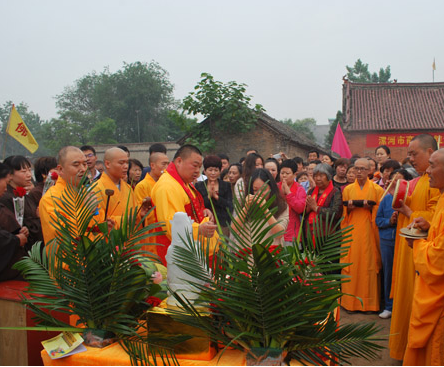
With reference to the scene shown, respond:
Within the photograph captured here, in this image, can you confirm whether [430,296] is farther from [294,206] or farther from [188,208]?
[294,206]

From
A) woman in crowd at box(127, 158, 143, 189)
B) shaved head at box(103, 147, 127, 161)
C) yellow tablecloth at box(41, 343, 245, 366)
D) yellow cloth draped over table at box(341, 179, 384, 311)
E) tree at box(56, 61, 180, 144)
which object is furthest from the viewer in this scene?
tree at box(56, 61, 180, 144)

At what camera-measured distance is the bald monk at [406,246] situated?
349 centimetres

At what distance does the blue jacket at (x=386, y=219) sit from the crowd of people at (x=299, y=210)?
0.5 inches

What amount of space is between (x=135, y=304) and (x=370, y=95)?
2802cm

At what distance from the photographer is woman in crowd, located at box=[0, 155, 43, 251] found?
3.59m

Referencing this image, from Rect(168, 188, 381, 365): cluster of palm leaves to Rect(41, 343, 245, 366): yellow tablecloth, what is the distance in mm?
65

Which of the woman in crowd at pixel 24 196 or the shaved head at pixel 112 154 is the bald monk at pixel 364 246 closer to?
the shaved head at pixel 112 154

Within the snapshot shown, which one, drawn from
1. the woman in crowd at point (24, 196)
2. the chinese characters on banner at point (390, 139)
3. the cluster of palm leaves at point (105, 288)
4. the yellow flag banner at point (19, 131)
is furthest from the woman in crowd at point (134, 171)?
the chinese characters on banner at point (390, 139)

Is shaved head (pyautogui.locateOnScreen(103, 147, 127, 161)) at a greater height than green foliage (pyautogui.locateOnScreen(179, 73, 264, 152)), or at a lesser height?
lesser

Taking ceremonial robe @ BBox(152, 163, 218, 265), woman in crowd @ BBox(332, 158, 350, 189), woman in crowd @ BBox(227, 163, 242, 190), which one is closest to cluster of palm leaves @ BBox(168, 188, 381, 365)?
ceremonial robe @ BBox(152, 163, 218, 265)

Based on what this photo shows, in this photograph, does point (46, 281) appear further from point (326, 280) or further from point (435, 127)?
point (435, 127)

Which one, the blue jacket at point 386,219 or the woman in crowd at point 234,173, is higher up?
the woman in crowd at point 234,173

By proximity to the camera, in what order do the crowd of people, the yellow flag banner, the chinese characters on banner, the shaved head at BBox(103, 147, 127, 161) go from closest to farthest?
the crowd of people
the shaved head at BBox(103, 147, 127, 161)
the yellow flag banner
the chinese characters on banner

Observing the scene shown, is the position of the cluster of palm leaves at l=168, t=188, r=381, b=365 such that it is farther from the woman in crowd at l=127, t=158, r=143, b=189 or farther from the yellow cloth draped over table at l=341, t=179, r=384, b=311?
the woman in crowd at l=127, t=158, r=143, b=189
